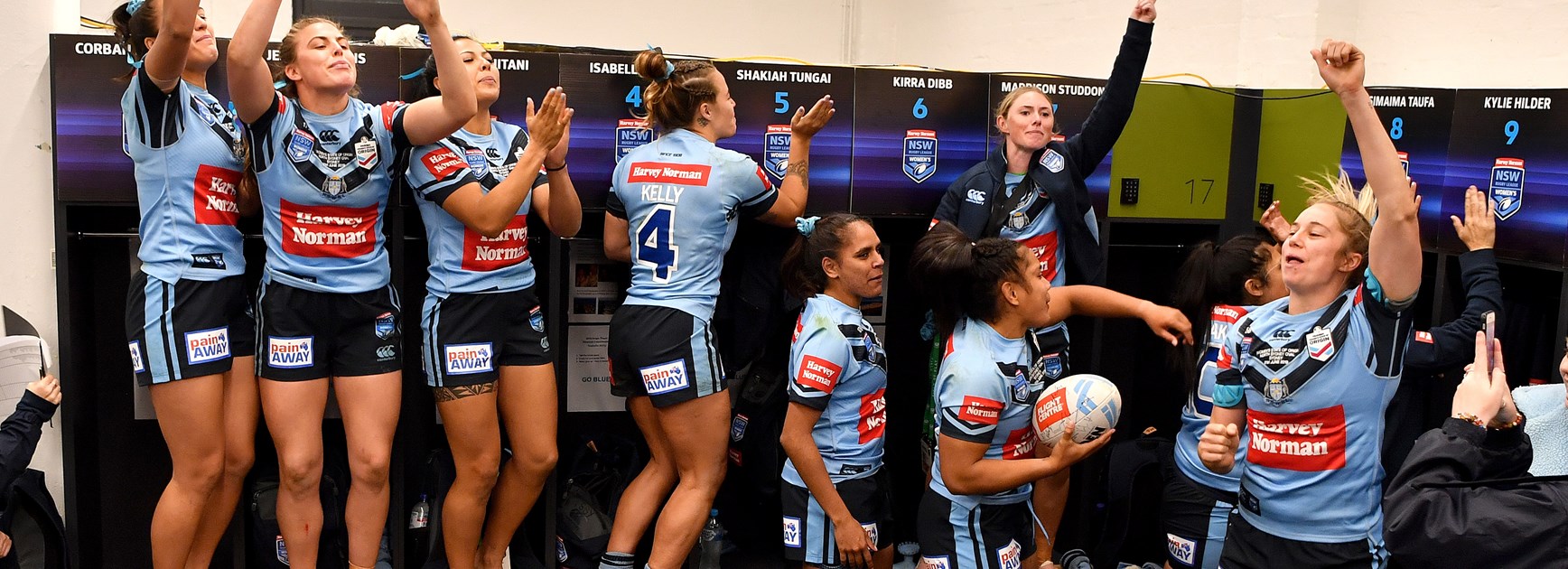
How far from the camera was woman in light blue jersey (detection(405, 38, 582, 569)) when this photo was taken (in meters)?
3.32

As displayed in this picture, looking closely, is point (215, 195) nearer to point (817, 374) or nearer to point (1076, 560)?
point (817, 374)

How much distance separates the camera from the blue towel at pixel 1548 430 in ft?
8.18

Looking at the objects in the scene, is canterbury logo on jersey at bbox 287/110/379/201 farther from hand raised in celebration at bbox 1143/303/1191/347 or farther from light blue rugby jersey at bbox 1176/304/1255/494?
light blue rugby jersey at bbox 1176/304/1255/494

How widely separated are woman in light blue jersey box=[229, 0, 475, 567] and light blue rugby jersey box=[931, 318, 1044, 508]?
136 centimetres

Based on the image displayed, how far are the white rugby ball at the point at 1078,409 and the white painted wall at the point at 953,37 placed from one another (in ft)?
7.32

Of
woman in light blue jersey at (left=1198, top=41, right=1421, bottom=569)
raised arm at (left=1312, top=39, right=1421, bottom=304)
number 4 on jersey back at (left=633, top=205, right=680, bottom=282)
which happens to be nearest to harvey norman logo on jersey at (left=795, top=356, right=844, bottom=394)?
number 4 on jersey back at (left=633, top=205, right=680, bottom=282)

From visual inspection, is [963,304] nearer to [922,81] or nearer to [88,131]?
[922,81]

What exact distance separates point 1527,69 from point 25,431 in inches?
180

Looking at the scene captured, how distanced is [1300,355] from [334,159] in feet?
7.70

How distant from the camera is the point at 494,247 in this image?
11.1 feet

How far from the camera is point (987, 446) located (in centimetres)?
294

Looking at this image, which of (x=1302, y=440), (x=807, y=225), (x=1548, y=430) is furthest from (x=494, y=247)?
(x=1548, y=430)

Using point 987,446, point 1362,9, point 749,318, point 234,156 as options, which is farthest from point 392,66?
point 1362,9

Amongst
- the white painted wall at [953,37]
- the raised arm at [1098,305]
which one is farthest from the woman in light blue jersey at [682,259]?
the white painted wall at [953,37]
